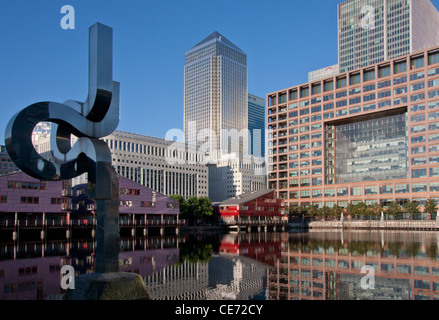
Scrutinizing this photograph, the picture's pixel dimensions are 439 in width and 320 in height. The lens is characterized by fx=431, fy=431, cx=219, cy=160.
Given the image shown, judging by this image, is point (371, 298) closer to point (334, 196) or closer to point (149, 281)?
point (149, 281)

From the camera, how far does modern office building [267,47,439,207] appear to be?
11906 cm

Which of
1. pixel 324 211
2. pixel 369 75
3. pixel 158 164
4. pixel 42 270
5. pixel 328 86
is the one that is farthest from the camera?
pixel 158 164

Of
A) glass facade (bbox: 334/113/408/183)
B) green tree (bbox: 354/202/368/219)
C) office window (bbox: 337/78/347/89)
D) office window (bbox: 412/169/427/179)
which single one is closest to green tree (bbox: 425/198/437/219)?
office window (bbox: 412/169/427/179)

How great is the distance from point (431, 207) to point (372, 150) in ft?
94.5

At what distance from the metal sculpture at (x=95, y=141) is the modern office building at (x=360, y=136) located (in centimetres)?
11612

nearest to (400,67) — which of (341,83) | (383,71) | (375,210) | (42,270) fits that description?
(383,71)

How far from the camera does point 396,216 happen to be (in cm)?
12025

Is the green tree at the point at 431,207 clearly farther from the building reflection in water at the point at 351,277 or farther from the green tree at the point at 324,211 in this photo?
the building reflection in water at the point at 351,277

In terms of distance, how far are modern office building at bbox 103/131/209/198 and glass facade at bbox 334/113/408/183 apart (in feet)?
236

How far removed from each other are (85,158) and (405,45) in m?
206

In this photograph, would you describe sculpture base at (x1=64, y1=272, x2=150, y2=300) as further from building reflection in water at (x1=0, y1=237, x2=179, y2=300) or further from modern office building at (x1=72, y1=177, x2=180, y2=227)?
modern office building at (x1=72, y1=177, x2=180, y2=227)

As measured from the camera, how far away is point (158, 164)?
17838cm

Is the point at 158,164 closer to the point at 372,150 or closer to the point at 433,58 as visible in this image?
the point at 372,150

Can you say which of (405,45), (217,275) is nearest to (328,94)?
(405,45)
